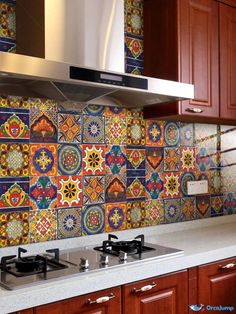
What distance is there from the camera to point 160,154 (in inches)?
110

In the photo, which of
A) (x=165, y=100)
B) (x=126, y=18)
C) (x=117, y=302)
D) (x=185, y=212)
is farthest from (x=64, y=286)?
(x=126, y=18)

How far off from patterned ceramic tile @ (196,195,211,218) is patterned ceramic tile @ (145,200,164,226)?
1.13 ft

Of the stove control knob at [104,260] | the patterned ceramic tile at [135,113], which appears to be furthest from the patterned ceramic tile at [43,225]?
the patterned ceramic tile at [135,113]

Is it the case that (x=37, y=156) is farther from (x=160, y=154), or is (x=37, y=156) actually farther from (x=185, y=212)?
(x=185, y=212)

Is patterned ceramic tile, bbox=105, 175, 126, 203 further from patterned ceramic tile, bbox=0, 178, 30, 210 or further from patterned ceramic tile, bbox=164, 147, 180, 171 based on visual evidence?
patterned ceramic tile, bbox=0, 178, 30, 210

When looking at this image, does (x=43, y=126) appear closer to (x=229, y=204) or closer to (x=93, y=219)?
(x=93, y=219)

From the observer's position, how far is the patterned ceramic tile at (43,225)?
221 centimetres

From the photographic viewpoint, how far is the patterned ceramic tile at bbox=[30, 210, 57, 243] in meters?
2.21

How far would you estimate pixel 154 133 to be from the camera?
109 inches

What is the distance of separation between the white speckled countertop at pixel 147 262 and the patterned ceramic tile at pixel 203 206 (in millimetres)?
53

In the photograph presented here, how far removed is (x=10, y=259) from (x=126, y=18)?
159 cm

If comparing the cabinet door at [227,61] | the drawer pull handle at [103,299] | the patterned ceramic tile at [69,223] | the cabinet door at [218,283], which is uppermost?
the cabinet door at [227,61]

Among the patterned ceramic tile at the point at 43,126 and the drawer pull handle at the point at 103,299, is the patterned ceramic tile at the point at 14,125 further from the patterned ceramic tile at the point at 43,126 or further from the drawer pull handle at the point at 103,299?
the drawer pull handle at the point at 103,299

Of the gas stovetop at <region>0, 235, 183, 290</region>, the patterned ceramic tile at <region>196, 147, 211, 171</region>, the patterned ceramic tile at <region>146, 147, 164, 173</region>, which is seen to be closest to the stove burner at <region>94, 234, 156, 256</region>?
the gas stovetop at <region>0, 235, 183, 290</region>
